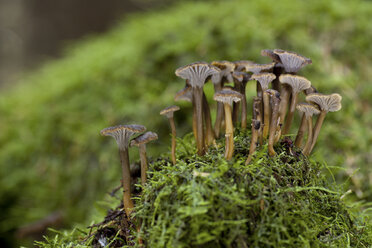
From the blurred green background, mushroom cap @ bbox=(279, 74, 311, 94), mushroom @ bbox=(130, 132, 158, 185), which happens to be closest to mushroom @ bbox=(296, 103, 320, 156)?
mushroom cap @ bbox=(279, 74, 311, 94)

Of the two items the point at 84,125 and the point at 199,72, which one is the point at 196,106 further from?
the point at 84,125

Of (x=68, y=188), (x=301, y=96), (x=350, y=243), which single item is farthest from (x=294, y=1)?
(x=68, y=188)

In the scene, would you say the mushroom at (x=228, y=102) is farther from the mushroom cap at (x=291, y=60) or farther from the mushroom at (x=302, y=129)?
the mushroom at (x=302, y=129)

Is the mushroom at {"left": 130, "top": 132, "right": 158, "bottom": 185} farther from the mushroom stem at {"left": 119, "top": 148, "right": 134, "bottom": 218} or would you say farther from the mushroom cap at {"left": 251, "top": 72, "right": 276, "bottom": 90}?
the mushroom cap at {"left": 251, "top": 72, "right": 276, "bottom": 90}

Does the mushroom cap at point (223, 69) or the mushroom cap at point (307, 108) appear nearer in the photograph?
the mushroom cap at point (307, 108)

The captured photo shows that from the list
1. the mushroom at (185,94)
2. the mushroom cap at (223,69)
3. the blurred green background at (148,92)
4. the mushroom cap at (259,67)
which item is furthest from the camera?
the blurred green background at (148,92)

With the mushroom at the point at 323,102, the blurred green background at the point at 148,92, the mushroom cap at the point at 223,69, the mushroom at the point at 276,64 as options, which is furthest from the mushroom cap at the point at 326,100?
the blurred green background at the point at 148,92
